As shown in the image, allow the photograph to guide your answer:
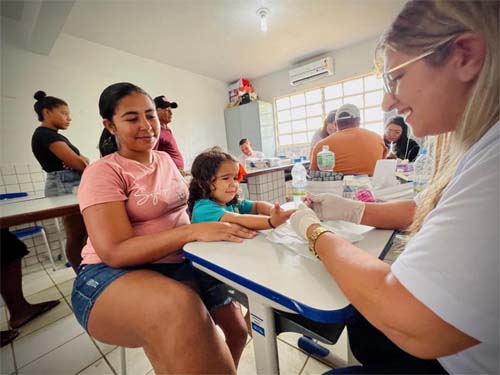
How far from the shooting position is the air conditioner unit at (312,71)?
4.19m

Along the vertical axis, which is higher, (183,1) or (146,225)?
(183,1)

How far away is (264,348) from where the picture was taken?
54 cm

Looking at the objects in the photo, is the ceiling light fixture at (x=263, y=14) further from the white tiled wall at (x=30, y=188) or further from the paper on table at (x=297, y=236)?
the white tiled wall at (x=30, y=188)

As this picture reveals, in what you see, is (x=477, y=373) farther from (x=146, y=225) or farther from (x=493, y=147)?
(x=146, y=225)

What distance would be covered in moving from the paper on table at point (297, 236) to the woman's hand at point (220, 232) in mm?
80

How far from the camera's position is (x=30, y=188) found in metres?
2.80

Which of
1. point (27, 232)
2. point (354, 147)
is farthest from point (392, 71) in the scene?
point (27, 232)

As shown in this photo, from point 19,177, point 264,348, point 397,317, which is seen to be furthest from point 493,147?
point 19,177

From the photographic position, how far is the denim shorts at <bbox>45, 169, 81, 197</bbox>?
5.58ft

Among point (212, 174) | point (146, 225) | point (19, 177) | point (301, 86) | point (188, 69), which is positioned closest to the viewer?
point (146, 225)

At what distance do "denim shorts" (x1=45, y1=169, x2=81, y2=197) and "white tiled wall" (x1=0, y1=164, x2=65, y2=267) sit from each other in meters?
1.26

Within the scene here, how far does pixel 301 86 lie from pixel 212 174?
444 centimetres

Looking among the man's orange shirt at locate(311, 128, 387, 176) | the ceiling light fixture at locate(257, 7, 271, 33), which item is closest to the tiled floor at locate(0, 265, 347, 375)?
the man's orange shirt at locate(311, 128, 387, 176)

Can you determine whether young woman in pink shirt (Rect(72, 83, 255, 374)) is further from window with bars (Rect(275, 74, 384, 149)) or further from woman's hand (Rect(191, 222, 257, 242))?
window with bars (Rect(275, 74, 384, 149))
